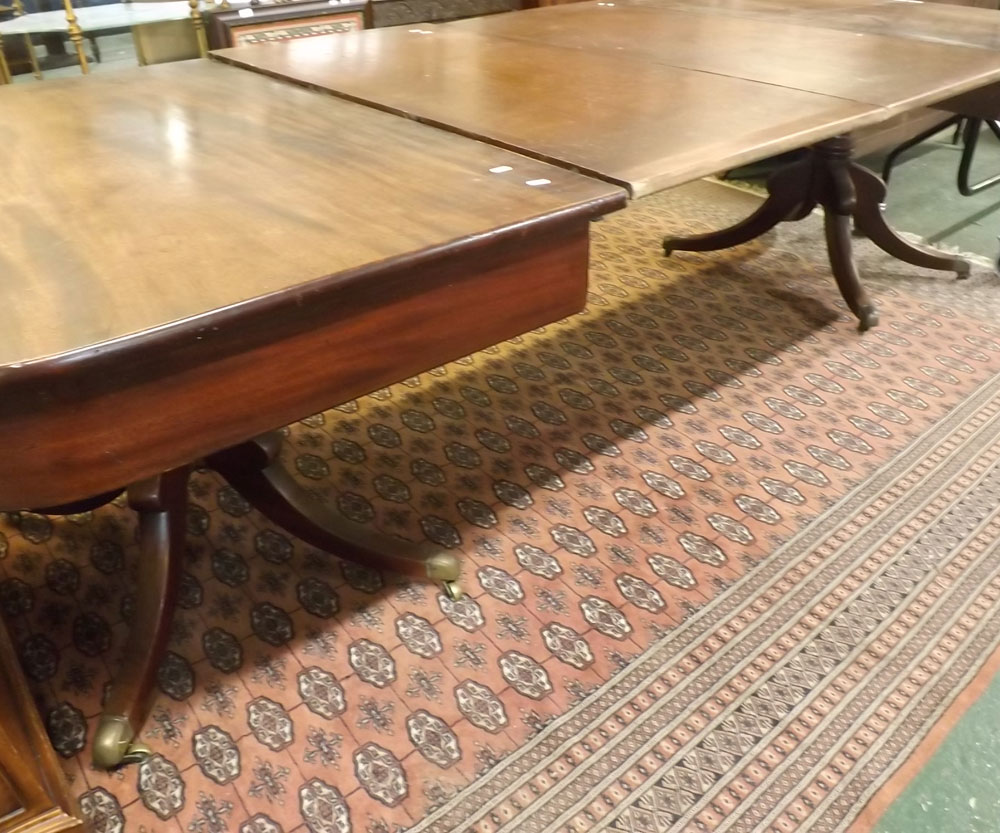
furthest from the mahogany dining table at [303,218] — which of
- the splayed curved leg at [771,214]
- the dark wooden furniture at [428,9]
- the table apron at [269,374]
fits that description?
the dark wooden furniture at [428,9]

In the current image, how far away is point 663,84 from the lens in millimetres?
1420

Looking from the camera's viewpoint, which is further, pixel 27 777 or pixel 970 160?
pixel 970 160

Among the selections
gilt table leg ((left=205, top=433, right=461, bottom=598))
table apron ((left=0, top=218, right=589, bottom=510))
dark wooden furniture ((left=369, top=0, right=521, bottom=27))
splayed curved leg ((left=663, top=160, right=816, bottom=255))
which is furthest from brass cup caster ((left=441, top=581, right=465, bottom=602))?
dark wooden furniture ((left=369, top=0, right=521, bottom=27))

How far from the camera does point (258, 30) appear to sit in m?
2.79

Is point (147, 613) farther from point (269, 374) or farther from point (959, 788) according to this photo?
point (959, 788)

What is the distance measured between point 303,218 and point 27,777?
68 cm

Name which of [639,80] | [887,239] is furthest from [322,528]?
[887,239]

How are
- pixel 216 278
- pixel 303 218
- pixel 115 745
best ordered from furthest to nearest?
pixel 115 745, pixel 303 218, pixel 216 278

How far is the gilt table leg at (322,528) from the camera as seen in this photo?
1332mm

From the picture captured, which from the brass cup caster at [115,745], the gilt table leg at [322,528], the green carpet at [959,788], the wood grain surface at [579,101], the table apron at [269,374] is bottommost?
the green carpet at [959,788]

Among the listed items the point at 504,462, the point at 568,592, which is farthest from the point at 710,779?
the point at 504,462

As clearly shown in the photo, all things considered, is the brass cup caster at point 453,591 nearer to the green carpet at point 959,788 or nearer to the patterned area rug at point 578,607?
the patterned area rug at point 578,607

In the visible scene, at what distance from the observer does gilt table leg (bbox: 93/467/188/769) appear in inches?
43.3

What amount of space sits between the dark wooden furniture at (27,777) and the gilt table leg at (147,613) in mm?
78
